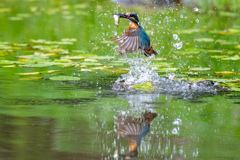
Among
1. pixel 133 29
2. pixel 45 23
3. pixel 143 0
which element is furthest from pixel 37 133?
pixel 143 0

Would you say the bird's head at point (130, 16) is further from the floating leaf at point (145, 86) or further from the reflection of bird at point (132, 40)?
the floating leaf at point (145, 86)

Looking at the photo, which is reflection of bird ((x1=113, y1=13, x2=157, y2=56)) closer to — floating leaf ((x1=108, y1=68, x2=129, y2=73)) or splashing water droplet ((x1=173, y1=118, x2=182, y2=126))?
floating leaf ((x1=108, y1=68, x2=129, y2=73))

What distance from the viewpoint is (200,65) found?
20.2 ft

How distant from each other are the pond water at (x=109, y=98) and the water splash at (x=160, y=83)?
0.01 metres

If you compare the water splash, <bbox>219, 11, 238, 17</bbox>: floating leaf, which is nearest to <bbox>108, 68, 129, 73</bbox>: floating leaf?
the water splash

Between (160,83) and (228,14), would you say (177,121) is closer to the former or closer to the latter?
(160,83)

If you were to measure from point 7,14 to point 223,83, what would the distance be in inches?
299

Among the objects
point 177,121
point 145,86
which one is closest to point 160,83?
point 145,86

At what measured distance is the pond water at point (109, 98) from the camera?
3107mm

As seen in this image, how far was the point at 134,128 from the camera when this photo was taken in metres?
3.53

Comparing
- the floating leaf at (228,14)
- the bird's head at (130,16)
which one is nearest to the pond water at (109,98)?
the bird's head at (130,16)

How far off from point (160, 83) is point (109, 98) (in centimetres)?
86

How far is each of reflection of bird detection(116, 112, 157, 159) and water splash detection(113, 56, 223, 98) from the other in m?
1.02

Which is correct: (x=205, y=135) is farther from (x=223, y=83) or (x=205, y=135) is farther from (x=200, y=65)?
(x=200, y=65)
